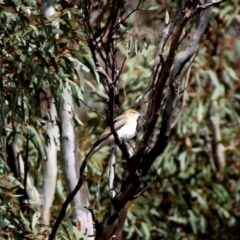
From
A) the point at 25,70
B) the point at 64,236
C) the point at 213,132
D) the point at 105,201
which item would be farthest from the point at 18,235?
the point at 213,132

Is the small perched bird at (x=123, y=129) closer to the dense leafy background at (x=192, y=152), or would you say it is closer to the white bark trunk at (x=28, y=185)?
the white bark trunk at (x=28, y=185)

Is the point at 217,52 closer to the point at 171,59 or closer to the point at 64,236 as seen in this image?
the point at 64,236

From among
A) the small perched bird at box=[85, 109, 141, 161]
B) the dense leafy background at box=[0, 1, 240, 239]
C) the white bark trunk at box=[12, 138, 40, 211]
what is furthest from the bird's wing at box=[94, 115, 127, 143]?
the dense leafy background at box=[0, 1, 240, 239]

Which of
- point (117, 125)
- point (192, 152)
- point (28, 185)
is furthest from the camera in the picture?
point (192, 152)

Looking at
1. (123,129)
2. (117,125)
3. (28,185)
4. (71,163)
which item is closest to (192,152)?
(28,185)

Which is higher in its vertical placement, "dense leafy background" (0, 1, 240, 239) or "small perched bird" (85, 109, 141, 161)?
"dense leafy background" (0, 1, 240, 239)

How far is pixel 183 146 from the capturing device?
8.70 metres

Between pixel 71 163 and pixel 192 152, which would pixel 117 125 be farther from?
pixel 192 152

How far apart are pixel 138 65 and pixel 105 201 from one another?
1268 millimetres

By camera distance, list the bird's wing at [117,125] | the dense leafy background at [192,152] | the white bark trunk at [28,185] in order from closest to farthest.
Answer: the bird's wing at [117,125], the white bark trunk at [28,185], the dense leafy background at [192,152]

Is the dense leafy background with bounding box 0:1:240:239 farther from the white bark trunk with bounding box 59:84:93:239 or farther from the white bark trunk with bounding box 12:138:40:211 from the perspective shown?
the white bark trunk with bounding box 59:84:93:239

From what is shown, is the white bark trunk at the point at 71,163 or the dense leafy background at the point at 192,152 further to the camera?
the dense leafy background at the point at 192,152

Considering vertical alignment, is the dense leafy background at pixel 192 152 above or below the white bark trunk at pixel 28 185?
above

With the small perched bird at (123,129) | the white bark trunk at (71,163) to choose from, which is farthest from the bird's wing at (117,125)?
the white bark trunk at (71,163)
